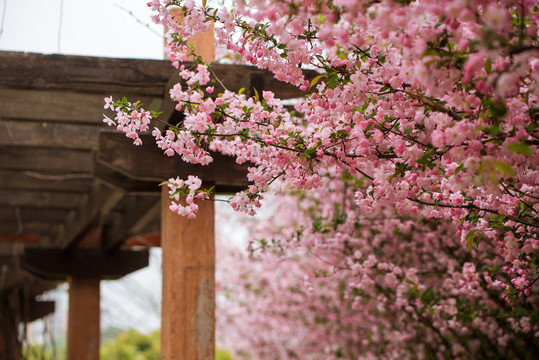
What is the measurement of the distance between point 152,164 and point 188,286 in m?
0.60

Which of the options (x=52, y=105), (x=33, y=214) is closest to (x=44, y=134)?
(x=52, y=105)

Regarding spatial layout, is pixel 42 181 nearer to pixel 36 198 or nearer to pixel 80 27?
pixel 36 198

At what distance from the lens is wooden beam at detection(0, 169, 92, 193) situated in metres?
4.18

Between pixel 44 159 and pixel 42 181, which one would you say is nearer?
pixel 44 159

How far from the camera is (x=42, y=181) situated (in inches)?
173

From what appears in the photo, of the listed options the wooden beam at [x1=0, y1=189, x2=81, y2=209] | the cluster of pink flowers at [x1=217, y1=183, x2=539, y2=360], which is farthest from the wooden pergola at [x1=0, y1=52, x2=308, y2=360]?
the wooden beam at [x1=0, y1=189, x2=81, y2=209]

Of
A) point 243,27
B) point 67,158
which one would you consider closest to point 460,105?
point 243,27

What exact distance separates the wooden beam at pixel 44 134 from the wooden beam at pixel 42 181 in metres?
0.71

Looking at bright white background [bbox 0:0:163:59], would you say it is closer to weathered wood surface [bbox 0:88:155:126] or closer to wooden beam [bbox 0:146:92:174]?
weathered wood surface [bbox 0:88:155:126]

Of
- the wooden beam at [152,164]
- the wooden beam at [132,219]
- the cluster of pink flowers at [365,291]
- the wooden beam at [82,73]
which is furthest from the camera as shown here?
the wooden beam at [132,219]

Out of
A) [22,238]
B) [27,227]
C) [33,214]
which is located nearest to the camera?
[33,214]

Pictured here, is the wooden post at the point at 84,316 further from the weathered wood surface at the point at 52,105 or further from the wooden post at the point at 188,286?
the wooden post at the point at 188,286

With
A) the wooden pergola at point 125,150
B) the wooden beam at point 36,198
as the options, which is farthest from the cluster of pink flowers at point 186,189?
the wooden beam at point 36,198

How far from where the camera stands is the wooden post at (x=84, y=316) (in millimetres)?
5516
